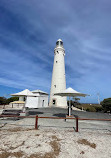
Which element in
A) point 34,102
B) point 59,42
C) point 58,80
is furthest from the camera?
point 59,42

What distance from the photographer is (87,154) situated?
3557 millimetres

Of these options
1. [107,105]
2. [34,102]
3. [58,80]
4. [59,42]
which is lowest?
[107,105]

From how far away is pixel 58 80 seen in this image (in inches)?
898

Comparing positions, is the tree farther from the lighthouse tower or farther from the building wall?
the building wall

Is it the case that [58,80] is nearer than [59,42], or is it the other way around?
[58,80]

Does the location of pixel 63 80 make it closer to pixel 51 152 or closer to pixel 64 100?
pixel 64 100

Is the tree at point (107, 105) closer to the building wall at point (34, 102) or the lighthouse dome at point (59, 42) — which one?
the building wall at point (34, 102)

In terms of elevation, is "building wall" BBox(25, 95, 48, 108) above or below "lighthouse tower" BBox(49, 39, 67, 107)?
below

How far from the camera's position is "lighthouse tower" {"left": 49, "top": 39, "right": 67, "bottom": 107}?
73.6 feet

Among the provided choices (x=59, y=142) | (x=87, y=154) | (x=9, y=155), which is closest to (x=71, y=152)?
(x=87, y=154)

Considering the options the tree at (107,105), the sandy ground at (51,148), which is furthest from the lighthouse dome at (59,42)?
the sandy ground at (51,148)

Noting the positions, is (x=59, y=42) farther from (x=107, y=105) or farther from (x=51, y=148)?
(x=51, y=148)

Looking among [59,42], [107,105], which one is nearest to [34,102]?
[107,105]

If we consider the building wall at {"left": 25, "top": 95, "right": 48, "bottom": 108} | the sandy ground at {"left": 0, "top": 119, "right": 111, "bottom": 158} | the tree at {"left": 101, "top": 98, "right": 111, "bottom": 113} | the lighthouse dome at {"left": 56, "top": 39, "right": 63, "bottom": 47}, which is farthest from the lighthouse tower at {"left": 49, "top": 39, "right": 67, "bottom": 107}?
the sandy ground at {"left": 0, "top": 119, "right": 111, "bottom": 158}
